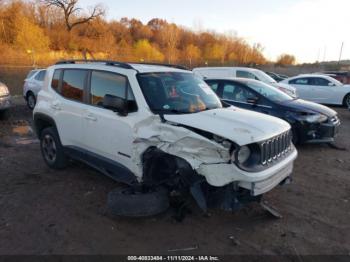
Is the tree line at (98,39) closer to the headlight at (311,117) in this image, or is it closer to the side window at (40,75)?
the side window at (40,75)

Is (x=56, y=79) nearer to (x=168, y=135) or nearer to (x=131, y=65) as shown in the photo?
(x=131, y=65)

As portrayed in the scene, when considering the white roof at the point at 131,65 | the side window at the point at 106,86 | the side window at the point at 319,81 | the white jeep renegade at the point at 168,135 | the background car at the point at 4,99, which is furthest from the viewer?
the side window at the point at 319,81

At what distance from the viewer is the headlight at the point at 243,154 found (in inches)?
138

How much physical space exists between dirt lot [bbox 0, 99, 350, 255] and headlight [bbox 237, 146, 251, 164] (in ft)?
3.06

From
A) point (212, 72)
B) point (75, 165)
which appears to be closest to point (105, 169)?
point (75, 165)

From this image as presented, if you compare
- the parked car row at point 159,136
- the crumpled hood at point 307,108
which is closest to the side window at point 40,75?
the parked car row at point 159,136

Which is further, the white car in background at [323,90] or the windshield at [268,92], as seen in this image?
the white car in background at [323,90]

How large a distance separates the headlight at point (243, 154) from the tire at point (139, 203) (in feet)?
3.41

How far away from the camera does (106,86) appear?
4.54 meters

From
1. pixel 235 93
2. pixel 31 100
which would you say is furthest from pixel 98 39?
pixel 235 93

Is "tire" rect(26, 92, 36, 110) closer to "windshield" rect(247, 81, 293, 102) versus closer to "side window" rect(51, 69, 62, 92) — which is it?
"side window" rect(51, 69, 62, 92)

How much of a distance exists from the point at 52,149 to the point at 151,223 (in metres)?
2.77

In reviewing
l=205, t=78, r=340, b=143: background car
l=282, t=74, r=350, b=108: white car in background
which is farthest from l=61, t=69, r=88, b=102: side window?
l=282, t=74, r=350, b=108: white car in background

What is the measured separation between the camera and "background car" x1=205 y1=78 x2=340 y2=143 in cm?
726
